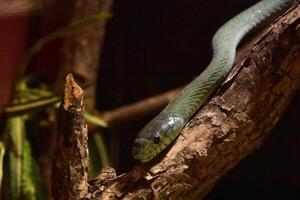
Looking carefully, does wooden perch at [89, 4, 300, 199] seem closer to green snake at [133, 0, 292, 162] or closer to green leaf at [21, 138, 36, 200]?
green snake at [133, 0, 292, 162]

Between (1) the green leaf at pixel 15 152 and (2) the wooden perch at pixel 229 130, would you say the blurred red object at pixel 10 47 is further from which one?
(2) the wooden perch at pixel 229 130

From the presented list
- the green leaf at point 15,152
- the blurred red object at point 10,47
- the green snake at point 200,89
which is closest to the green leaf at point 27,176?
the green leaf at point 15,152

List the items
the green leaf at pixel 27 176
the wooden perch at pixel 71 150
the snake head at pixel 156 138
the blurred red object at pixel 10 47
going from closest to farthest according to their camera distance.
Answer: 1. the wooden perch at pixel 71 150
2. the snake head at pixel 156 138
3. the green leaf at pixel 27 176
4. the blurred red object at pixel 10 47

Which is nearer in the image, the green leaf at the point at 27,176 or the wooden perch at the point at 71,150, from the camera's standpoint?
the wooden perch at the point at 71,150

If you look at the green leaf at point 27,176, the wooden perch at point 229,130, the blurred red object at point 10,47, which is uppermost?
the blurred red object at point 10,47

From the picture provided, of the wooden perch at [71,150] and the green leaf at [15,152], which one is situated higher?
the green leaf at [15,152]

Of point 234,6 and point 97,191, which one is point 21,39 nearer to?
point 234,6

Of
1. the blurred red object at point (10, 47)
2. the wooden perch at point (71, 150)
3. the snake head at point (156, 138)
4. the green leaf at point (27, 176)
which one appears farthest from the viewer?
the blurred red object at point (10, 47)
